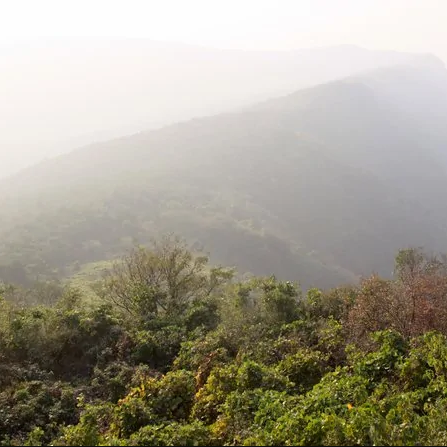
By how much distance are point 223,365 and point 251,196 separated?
11167cm

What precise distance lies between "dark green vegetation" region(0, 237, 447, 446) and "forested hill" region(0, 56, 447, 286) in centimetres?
5232

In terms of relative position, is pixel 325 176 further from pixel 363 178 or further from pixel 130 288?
pixel 130 288

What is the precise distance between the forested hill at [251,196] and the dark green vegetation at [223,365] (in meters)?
52.3

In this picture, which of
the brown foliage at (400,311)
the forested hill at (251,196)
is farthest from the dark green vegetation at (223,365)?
the forested hill at (251,196)

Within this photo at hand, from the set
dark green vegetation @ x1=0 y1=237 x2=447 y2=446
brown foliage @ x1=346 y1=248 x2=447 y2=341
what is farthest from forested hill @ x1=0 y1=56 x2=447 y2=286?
brown foliage @ x1=346 y1=248 x2=447 y2=341

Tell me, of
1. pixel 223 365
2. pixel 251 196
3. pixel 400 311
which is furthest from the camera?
pixel 251 196

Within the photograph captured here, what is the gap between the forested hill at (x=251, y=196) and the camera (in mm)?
91763

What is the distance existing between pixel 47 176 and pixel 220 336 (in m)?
125

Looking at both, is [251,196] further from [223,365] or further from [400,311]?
[223,365]

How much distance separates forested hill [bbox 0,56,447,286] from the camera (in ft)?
301

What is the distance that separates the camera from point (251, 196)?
125 metres

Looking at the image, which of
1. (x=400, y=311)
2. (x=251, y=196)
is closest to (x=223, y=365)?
(x=400, y=311)

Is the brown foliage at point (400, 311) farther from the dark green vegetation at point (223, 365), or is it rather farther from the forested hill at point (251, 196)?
the forested hill at point (251, 196)

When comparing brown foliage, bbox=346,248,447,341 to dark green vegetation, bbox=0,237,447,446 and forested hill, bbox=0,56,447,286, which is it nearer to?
dark green vegetation, bbox=0,237,447,446
